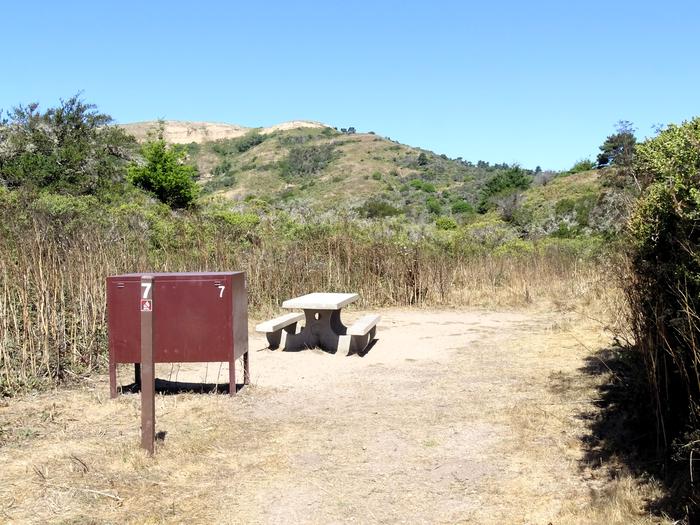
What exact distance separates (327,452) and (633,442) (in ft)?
6.80

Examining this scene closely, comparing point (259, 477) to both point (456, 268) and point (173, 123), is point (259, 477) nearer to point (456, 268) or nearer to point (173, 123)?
point (456, 268)

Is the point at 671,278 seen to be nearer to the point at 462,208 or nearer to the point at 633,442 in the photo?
the point at 633,442

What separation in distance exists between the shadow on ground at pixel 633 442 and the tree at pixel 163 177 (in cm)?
2522

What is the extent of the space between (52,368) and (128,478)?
286 centimetres

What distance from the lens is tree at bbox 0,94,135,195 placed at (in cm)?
2306

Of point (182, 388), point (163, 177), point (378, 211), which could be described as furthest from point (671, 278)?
point (378, 211)

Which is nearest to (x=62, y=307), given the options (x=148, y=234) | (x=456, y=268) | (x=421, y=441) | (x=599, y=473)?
(x=421, y=441)

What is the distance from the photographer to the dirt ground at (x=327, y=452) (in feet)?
12.5

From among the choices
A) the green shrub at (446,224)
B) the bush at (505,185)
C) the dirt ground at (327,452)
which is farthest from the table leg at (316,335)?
the bush at (505,185)

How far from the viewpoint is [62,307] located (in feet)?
22.2

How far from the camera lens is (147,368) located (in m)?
4.65

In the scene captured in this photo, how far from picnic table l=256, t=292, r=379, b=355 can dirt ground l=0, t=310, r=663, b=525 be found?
33.7 inches

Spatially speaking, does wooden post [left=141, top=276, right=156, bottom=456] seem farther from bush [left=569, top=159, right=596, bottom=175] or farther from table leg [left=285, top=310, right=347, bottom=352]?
bush [left=569, top=159, right=596, bottom=175]

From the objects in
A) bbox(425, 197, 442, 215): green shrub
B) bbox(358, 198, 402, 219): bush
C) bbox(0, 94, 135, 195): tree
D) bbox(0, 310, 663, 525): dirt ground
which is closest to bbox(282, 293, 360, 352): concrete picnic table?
bbox(0, 310, 663, 525): dirt ground
